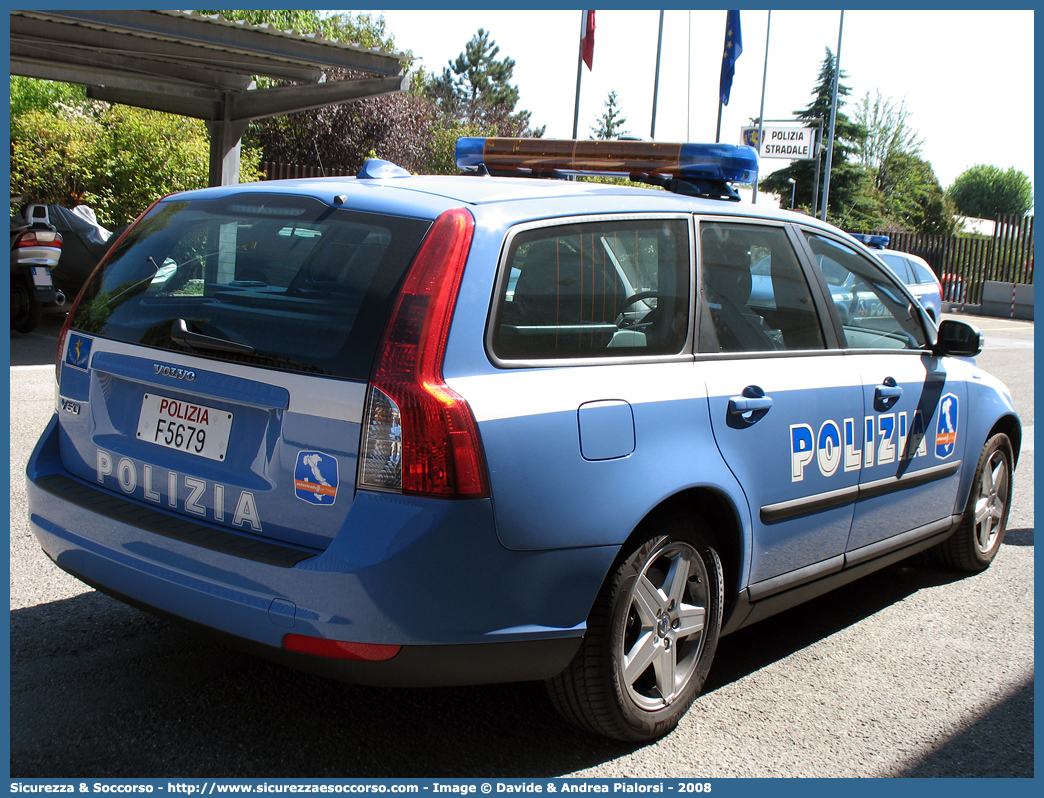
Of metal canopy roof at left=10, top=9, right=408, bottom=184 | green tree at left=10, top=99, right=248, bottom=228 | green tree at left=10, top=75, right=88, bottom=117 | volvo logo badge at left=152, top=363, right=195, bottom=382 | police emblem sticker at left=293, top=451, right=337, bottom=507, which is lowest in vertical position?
police emblem sticker at left=293, top=451, right=337, bottom=507

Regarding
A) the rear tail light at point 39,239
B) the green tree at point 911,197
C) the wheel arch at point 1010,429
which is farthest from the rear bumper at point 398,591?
the green tree at point 911,197

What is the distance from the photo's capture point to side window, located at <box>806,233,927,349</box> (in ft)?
12.9

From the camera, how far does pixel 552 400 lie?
2645mm

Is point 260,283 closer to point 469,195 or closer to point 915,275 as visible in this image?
point 469,195

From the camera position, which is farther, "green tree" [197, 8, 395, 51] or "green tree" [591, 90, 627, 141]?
"green tree" [591, 90, 627, 141]

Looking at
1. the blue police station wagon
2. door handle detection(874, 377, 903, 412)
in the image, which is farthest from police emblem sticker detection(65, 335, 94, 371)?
door handle detection(874, 377, 903, 412)

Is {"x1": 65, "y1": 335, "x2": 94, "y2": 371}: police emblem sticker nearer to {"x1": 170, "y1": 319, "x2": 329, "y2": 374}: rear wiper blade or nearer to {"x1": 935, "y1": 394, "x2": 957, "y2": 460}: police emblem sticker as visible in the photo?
{"x1": 170, "y1": 319, "x2": 329, "y2": 374}: rear wiper blade

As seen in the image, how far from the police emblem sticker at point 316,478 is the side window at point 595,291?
533mm

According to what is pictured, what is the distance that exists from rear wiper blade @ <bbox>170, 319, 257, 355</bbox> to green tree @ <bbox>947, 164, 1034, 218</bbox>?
94799 millimetres

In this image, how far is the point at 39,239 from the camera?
10.9m

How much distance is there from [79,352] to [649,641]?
2.01m

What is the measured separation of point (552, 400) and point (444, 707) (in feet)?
3.89

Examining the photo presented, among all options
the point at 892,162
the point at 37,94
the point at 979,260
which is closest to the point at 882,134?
the point at 892,162
